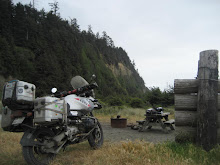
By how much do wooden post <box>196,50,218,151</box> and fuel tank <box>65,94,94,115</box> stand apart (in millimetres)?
2271

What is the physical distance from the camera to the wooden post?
160 inches

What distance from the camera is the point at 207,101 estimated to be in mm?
4117

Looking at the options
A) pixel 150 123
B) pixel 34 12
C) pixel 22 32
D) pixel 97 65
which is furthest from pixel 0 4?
pixel 150 123

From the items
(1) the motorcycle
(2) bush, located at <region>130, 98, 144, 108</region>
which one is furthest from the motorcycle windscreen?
(2) bush, located at <region>130, 98, 144, 108</region>

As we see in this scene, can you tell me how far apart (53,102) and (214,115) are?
2989 mm

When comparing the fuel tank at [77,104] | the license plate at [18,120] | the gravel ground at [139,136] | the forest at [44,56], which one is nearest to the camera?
the license plate at [18,120]

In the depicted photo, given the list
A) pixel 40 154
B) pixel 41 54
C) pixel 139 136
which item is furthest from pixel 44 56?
pixel 40 154

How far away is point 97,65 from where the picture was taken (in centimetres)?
6756

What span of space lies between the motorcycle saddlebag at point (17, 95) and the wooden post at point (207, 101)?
3.16 metres

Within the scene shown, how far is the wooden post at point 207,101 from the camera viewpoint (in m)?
4.07

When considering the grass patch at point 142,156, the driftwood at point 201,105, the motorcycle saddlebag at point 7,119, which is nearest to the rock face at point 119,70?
the driftwood at point 201,105

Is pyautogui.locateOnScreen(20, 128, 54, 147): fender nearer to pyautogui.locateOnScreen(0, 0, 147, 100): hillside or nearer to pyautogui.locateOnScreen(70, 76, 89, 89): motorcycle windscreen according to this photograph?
pyautogui.locateOnScreen(70, 76, 89, 89): motorcycle windscreen

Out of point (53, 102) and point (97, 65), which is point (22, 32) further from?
point (53, 102)

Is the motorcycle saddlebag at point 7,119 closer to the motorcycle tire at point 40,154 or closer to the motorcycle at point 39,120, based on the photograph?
the motorcycle at point 39,120
